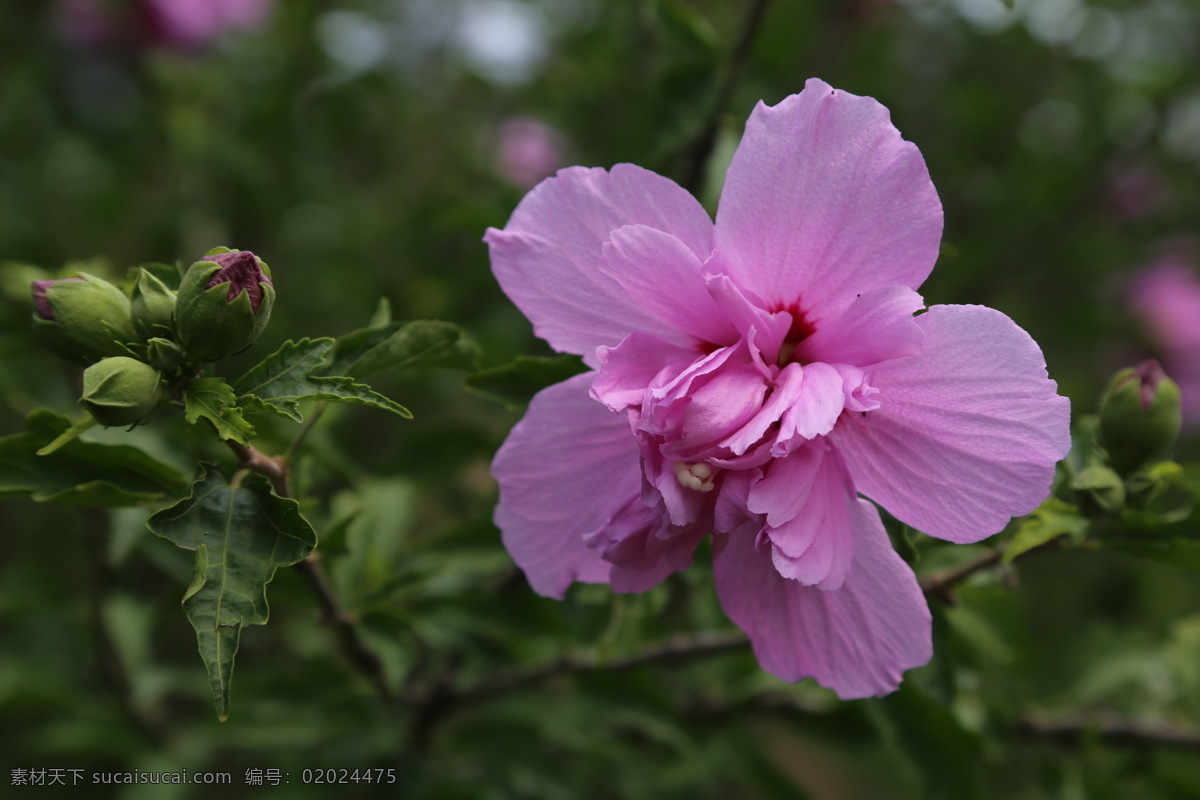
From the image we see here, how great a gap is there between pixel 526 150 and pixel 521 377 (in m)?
2.59

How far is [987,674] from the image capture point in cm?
169

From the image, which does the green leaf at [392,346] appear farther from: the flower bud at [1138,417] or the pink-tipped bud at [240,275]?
the flower bud at [1138,417]

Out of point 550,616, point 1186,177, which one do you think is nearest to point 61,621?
point 550,616

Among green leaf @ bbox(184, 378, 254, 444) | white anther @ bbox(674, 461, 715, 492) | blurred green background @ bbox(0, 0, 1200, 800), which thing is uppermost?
white anther @ bbox(674, 461, 715, 492)

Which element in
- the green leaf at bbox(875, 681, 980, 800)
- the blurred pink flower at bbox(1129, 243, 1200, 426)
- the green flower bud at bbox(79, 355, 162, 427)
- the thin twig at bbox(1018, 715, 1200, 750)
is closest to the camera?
the green flower bud at bbox(79, 355, 162, 427)

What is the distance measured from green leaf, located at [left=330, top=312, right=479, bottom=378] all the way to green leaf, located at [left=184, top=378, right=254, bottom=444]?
6.1 inches

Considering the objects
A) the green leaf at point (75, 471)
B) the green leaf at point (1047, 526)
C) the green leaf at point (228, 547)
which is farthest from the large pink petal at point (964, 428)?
the green leaf at point (75, 471)

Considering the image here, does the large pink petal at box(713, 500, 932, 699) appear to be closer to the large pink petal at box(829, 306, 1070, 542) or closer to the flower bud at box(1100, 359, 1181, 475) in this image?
the large pink petal at box(829, 306, 1070, 542)

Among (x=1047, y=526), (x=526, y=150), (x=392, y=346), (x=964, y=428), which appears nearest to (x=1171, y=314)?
(x=526, y=150)

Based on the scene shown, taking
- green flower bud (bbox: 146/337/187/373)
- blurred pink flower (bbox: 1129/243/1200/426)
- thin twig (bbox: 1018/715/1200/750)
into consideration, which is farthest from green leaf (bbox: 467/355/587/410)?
blurred pink flower (bbox: 1129/243/1200/426)

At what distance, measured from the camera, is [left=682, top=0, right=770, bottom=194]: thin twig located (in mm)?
1541

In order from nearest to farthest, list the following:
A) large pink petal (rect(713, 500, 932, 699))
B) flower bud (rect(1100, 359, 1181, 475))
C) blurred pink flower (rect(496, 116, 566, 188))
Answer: large pink petal (rect(713, 500, 932, 699)), flower bud (rect(1100, 359, 1181, 475)), blurred pink flower (rect(496, 116, 566, 188))

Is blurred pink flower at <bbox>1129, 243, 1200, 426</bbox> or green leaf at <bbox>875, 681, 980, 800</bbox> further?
blurred pink flower at <bbox>1129, 243, 1200, 426</bbox>

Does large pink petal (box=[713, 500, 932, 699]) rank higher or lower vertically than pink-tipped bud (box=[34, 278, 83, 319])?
lower
